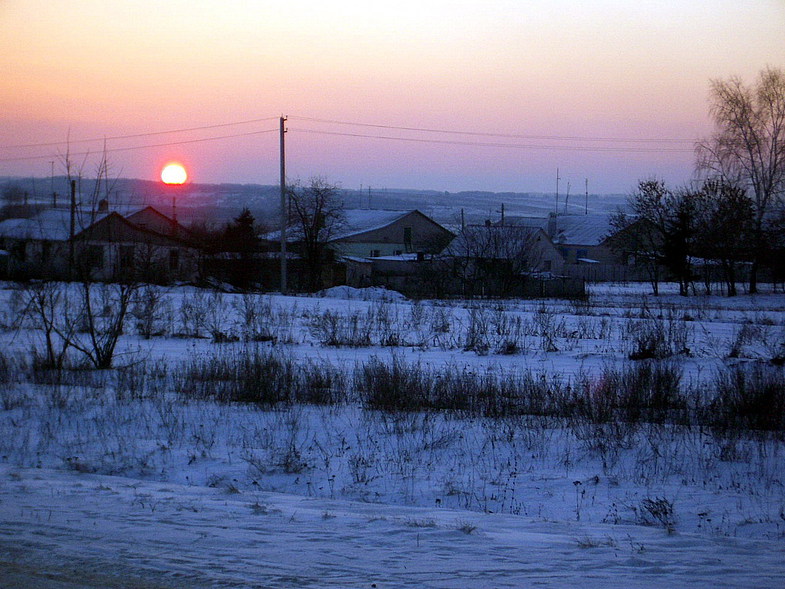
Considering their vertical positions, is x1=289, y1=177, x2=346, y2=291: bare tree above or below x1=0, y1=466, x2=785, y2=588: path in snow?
above

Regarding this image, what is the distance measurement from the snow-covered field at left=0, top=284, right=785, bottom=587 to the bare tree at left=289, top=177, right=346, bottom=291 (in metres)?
39.8

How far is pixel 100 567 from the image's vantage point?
16.4 feet

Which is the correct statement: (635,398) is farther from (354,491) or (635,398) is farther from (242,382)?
(242,382)

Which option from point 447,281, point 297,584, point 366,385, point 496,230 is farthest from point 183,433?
point 496,230

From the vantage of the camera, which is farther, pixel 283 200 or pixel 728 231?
pixel 728 231

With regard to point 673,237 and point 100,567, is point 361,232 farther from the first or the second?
point 100,567

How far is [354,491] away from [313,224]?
4897 cm

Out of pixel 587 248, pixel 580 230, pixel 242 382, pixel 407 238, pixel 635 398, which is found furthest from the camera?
pixel 580 230

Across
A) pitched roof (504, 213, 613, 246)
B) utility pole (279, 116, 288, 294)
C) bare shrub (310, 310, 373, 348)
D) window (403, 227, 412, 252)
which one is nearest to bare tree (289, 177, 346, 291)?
utility pole (279, 116, 288, 294)

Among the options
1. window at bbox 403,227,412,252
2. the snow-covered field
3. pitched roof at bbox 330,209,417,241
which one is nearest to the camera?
the snow-covered field

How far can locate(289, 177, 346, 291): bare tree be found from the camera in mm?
53844

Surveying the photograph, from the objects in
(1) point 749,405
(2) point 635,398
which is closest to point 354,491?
(2) point 635,398

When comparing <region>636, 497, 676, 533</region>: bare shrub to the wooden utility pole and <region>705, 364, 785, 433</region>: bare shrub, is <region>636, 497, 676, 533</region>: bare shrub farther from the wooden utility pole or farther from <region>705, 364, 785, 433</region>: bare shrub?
the wooden utility pole

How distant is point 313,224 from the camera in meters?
55.4
